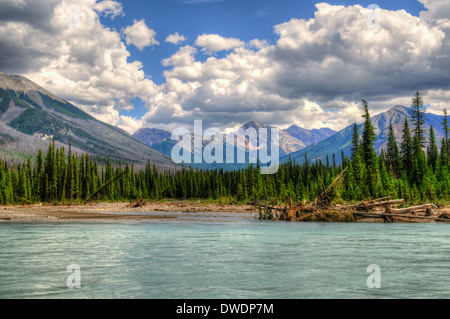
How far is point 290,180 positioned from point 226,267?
124268 mm

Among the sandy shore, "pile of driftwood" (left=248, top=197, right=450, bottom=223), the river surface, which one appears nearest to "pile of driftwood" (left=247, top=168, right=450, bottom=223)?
"pile of driftwood" (left=248, top=197, right=450, bottom=223)

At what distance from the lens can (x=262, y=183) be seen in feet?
409

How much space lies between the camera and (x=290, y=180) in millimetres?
137750

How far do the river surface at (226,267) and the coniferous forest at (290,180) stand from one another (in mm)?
20530

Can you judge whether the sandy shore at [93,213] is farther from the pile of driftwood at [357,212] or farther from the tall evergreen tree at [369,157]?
the tall evergreen tree at [369,157]

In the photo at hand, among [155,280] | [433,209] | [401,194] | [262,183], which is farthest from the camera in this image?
[262,183]

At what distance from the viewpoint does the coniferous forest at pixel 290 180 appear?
68.7 m

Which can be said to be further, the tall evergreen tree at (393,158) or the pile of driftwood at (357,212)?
the tall evergreen tree at (393,158)

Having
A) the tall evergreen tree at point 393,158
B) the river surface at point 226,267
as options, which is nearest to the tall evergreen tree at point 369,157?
the tall evergreen tree at point 393,158

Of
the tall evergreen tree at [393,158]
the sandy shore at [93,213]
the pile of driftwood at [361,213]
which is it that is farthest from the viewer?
the tall evergreen tree at [393,158]

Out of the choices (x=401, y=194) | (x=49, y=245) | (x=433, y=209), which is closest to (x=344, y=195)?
(x=401, y=194)

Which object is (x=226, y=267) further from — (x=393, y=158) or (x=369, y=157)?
(x=393, y=158)
